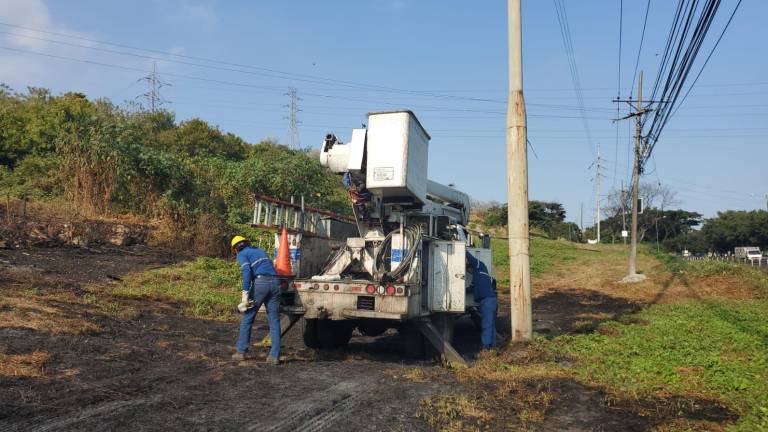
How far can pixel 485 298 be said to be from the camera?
1073cm

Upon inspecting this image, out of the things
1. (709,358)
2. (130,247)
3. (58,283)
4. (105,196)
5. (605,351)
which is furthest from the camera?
(105,196)

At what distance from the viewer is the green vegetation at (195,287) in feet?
43.8

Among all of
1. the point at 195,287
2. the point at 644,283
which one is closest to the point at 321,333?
the point at 195,287

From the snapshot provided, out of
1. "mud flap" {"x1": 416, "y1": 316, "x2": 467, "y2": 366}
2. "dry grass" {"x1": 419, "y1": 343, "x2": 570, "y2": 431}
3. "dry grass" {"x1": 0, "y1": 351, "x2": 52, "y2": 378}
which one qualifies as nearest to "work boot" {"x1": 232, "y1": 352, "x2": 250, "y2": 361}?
"dry grass" {"x1": 0, "y1": 351, "x2": 52, "y2": 378}

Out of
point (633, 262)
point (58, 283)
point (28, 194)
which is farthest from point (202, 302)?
point (633, 262)

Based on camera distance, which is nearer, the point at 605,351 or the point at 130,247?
the point at 605,351

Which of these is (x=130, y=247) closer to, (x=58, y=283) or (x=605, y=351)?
Answer: (x=58, y=283)

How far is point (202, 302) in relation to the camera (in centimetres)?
1379

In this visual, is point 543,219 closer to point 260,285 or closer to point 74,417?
point 260,285

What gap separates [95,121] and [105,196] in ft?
10.1

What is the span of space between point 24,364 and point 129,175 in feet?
45.5

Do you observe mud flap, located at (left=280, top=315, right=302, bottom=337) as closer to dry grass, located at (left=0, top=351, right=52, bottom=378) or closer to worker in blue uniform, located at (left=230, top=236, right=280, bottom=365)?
worker in blue uniform, located at (left=230, top=236, right=280, bottom=365)

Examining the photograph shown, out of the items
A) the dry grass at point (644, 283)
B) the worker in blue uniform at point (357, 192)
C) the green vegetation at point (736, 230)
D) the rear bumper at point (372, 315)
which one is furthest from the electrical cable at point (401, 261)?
the green vegetation at point (736, 230)

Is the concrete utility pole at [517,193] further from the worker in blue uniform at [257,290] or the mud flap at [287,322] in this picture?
the worker in blue uniform at [257,290]
